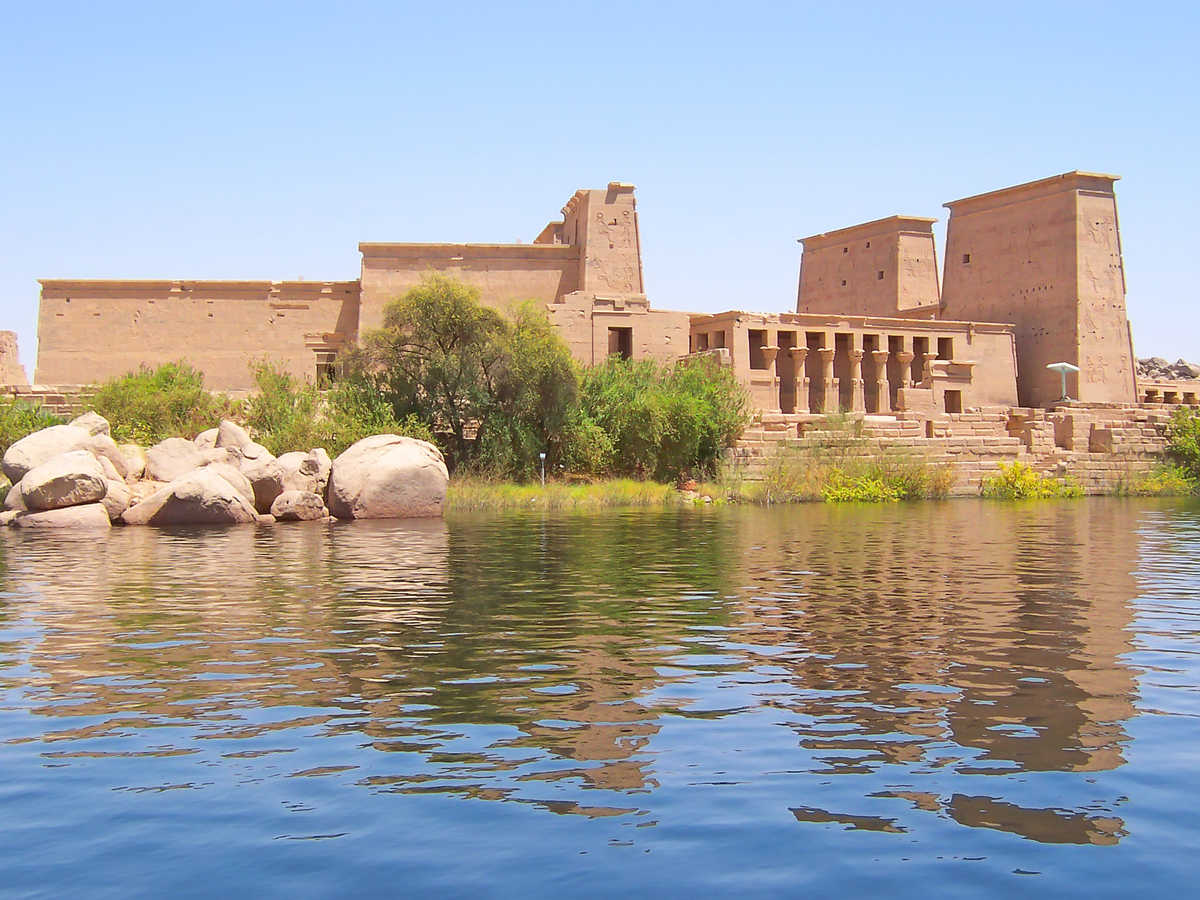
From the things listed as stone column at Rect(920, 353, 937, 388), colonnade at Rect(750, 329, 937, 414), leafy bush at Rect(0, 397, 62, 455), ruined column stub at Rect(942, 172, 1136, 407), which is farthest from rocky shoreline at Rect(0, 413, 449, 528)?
ruined column stub at Rect(942, 172, 1136, 407)

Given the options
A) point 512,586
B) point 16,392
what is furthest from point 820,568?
point 16,392

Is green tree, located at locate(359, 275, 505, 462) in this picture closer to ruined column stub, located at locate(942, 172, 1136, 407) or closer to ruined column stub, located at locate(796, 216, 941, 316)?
ruined column stub, located at locate(796, 216, 941, 316)

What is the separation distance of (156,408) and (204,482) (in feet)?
30.8

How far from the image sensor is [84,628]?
8.95m

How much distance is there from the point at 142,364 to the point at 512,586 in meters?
24.4

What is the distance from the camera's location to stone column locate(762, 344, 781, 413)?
35.8 metres

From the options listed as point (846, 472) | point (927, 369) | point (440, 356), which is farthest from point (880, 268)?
point (440, 356)

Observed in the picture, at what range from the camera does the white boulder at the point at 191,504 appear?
19.0 metres

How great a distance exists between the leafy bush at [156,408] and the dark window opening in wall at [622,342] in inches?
415

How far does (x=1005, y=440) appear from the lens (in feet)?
107

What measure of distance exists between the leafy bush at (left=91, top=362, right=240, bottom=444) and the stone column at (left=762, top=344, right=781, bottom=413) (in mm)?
15775

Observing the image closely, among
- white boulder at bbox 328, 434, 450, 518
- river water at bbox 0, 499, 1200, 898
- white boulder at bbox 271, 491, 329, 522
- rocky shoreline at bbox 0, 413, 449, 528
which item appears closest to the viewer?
river water at bbox 0, 499, 1200, 898

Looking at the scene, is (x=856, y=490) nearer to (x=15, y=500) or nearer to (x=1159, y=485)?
(x=1159, y=485)

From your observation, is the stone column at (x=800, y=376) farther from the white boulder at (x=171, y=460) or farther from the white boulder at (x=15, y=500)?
the white boulder at (x=15, y=500)
